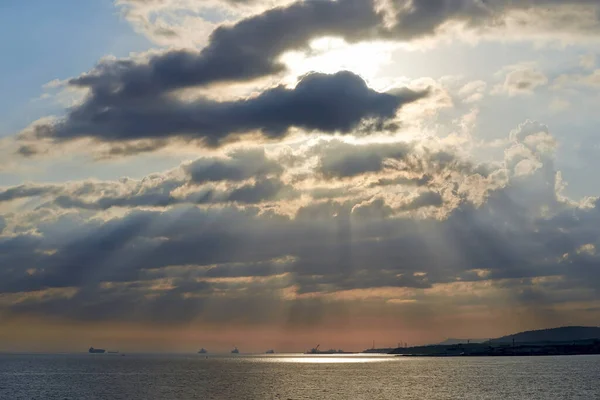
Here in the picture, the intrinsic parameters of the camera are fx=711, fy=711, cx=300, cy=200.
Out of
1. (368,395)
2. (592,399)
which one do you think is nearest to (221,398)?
(368,395)

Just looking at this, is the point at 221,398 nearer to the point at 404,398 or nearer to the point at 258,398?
the point at 258,398

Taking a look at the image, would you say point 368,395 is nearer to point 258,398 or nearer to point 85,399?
point 258,398

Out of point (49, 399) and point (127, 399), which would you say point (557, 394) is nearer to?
point (127, 399)

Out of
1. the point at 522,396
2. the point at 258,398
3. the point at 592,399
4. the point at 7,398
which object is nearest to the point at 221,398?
the point at 258,398

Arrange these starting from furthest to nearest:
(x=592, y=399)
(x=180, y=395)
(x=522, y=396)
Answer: (x=180, y=395) → (x=522, y=396) → (x=592, y=399)

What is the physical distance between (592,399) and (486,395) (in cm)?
2562

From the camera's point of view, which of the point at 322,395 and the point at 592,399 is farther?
the point at 322,395

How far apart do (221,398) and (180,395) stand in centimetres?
1372

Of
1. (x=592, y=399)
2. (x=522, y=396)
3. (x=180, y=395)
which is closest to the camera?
(x=592, y=399)

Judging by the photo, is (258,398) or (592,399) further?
(258,398)

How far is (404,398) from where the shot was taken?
591 ft

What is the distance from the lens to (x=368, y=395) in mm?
190375

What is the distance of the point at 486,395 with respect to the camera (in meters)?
182

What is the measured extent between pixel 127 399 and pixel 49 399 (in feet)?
72.5
